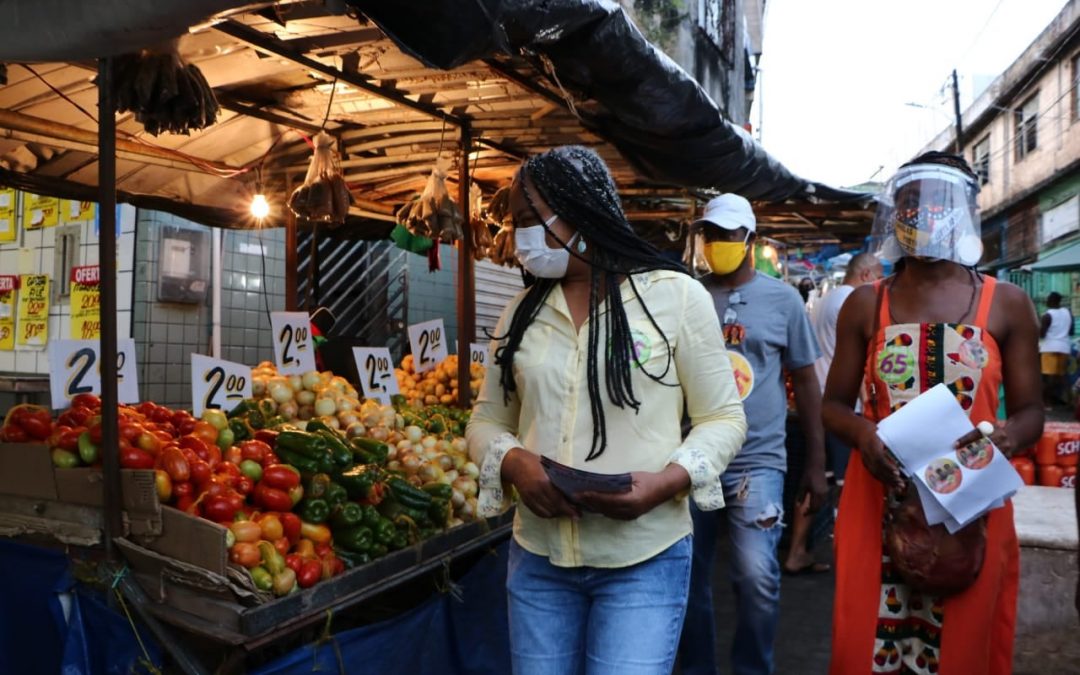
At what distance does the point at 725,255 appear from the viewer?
13.5 ft

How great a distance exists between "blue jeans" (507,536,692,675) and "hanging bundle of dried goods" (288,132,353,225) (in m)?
3.54

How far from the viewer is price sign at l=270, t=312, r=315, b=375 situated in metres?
5.59

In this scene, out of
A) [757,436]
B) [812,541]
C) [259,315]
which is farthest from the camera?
[259,315]

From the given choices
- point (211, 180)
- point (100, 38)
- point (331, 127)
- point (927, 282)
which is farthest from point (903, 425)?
point (211, 180)

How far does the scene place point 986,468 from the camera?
8.43 ft

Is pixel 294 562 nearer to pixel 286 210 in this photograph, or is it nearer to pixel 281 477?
pixel 281 477

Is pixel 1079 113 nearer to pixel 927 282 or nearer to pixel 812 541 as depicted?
pixel 812 541

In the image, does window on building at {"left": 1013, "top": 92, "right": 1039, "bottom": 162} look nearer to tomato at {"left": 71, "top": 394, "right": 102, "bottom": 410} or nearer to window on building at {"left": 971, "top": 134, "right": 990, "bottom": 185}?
window on building at {"left": 971, "top": 134, "right": 990, "bottom": 185}

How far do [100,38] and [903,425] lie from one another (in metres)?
2.61

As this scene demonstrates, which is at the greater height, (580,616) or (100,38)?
(100,38)

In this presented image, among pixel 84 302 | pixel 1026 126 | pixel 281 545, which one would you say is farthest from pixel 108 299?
pixel 1026 126

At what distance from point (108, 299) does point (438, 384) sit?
442cm

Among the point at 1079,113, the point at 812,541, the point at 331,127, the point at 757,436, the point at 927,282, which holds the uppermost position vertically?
the point at 1079,113

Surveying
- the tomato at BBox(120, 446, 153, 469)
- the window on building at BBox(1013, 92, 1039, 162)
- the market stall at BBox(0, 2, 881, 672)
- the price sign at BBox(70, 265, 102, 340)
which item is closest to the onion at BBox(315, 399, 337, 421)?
the market stall at BBox(0, 2, 881, 672)
